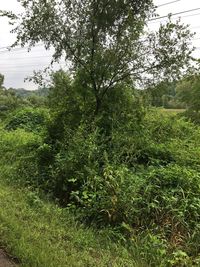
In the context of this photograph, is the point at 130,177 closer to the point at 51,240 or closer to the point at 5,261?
the point at 51,240

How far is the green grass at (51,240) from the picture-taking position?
15.2ft

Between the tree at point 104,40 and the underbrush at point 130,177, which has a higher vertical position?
the tree at point 104,40

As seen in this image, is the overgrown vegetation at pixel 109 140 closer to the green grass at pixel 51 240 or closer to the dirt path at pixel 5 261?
the green grass at pixel 51 240

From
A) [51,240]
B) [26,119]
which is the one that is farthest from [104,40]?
[26,119]

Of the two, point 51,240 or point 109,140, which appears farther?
point 109,140

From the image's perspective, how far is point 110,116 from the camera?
979cm

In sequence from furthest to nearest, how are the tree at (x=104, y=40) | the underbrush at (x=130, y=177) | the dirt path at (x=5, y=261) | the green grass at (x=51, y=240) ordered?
the tree at (x=104, y=40) < the underbrush at (x=130, y=177) < the green grass at (x=51, y=240) < the dirt path at (x=5, y=261)

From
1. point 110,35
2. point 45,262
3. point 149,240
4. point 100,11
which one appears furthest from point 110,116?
point 45,262

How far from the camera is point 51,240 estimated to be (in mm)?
5285

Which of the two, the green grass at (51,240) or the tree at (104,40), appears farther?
the tree at (104,40)

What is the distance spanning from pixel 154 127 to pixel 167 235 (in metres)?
4.98

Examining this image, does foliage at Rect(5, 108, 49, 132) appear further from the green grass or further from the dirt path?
the dirt path

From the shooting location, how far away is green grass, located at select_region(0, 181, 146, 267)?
4.63 metres

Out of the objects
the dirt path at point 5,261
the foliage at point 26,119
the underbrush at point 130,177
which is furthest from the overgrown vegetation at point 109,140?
the foliage at point 26,119
